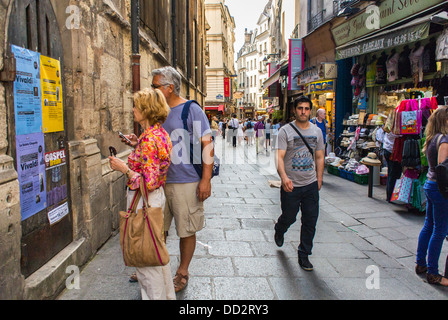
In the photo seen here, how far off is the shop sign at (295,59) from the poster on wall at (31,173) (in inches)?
492

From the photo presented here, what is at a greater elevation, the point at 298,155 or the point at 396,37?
the point at 396,37

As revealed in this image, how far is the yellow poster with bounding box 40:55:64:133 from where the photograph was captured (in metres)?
3.21

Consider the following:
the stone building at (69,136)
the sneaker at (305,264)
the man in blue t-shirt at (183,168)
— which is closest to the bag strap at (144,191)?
the man in blue t-shirt at (183,168)

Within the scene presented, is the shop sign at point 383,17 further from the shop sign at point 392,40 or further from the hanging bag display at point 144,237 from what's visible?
the hanging bag display at point 144,237

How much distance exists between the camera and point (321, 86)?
38.1 feet

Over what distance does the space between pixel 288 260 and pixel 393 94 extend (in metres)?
6.32

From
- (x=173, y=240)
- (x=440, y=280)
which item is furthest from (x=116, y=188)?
(x=440, y=280)

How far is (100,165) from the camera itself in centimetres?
432

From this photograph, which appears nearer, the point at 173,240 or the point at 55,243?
the point at 55,243

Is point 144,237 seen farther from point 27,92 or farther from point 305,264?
point 305,264

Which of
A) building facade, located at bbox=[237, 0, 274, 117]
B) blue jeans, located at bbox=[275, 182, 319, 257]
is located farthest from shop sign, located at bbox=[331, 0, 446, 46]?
building facade, located at bbox=[237, 0, 274, 117]

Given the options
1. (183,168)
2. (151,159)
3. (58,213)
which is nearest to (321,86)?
(183,168)
